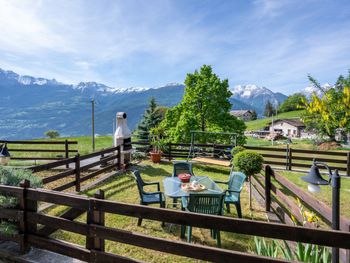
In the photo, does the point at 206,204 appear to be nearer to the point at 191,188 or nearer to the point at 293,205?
the point at 191,188

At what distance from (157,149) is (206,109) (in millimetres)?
4034

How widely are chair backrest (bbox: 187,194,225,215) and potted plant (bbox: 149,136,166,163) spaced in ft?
25.2

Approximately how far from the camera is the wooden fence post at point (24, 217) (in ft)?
9.73

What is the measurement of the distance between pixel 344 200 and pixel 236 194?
3933mm

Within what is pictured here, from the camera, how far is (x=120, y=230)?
2.49 metres

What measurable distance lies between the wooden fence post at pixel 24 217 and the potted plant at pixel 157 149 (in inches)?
328

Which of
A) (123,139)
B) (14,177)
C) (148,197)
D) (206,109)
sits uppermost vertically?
(206,109)

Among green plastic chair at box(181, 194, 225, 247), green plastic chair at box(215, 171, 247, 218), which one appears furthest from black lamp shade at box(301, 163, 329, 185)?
green plastic chair at box(215, 171, 247, 218)

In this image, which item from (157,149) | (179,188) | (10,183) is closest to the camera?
(10,183)

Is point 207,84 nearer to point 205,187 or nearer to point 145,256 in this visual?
point 205,187

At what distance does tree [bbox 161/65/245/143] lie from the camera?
1357 centimetres

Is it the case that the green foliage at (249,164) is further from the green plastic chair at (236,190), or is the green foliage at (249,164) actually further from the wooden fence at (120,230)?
the wooden fence at (120,230)

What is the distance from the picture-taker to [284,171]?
10.6 meters

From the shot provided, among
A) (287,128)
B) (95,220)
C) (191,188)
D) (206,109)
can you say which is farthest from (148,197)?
(287,128)
